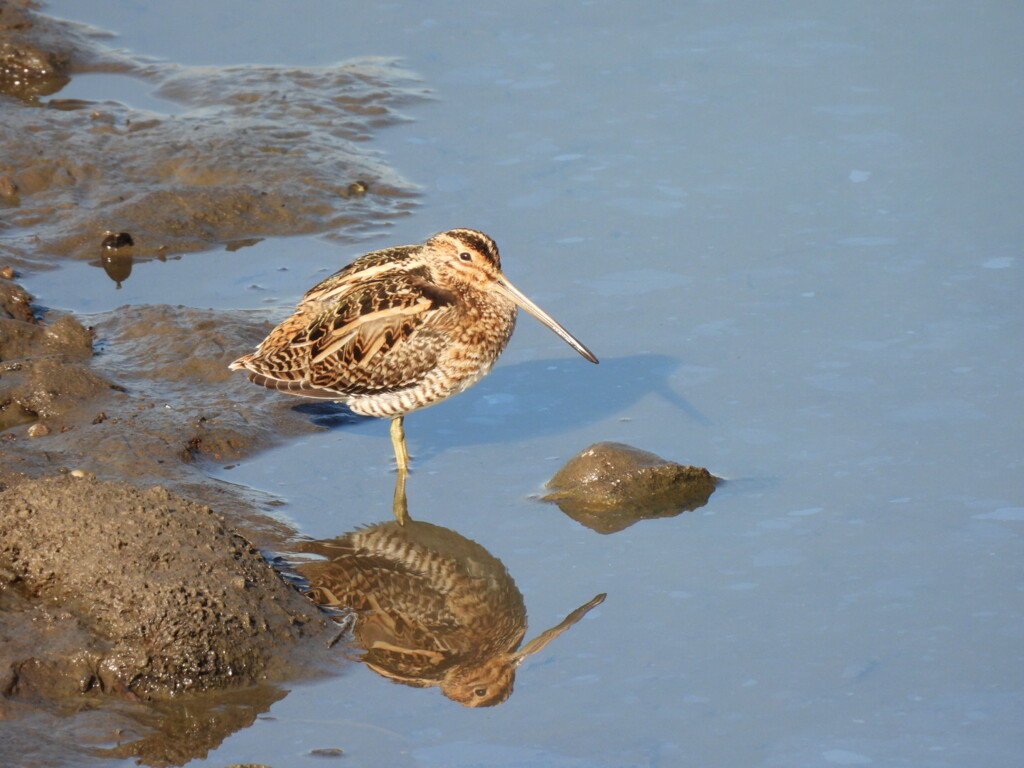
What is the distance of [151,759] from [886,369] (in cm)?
473

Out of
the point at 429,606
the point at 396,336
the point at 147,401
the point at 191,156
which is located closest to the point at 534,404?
the point at 396,336

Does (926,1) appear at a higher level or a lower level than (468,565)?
higher

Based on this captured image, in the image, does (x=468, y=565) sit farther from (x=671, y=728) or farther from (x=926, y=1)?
(x=926, y=1)

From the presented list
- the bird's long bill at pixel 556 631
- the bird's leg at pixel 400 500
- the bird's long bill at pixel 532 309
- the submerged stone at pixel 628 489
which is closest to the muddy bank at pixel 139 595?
the bird's long bill at pixel 556 631

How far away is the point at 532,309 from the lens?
24.1 ft

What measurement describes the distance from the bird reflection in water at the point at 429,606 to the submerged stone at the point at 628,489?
0.63 metres

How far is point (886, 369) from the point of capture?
7.76 meters

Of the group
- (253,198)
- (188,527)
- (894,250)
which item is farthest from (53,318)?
(894,250)

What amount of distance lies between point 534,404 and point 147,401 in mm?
2197

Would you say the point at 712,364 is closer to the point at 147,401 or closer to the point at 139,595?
the point at 147,401

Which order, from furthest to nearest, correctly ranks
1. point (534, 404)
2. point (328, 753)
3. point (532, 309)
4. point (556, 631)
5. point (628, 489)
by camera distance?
1. point (534, 404)
2. point (532, 309)
3. point (628, 489)
4. point (556, 631)
5. point (328, 753)

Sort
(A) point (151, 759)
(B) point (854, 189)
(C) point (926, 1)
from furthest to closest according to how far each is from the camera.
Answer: (C) point (926, 1)
(B) point (854, 189)
(A) point (151, 759)

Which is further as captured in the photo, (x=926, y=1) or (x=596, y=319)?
(x=926, y=1)

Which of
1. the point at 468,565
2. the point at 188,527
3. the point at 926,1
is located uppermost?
the point at 926,1
